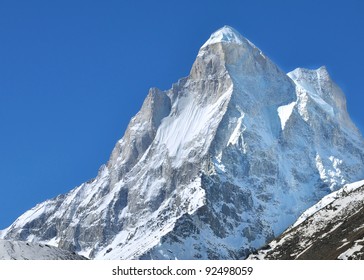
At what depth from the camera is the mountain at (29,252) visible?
16575 cm

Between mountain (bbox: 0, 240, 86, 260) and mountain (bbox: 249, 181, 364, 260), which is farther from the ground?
mountain (bbox: 0, 240, 86, 260)

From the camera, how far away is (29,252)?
6654 inches

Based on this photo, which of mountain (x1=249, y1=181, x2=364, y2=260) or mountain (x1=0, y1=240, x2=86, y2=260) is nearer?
mountain (x1=249, y1=181, x2=364, y2=260)

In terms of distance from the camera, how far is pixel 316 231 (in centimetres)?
19650

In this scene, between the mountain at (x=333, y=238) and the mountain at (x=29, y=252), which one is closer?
the mountain at (x=333, y=238)

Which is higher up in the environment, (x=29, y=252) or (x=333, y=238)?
(x=29, y=252)

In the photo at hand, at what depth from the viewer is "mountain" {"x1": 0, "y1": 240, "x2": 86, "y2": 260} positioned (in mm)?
165750

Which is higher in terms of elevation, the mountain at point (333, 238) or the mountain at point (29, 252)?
the mountain at point (29, 252)

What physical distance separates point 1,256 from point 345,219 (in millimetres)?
61915
